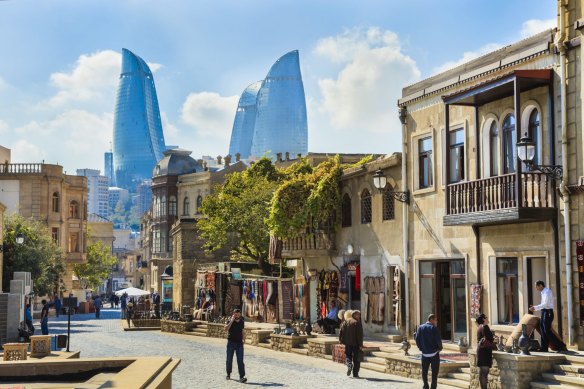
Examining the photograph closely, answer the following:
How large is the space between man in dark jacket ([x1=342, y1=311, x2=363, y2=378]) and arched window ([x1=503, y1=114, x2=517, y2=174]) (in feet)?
16.5

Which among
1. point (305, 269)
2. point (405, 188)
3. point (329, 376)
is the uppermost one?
point (405, 188)

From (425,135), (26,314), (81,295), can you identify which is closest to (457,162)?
(425,135)

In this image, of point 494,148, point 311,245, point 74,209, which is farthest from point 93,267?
point 494,148

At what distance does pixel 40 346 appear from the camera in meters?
22.3

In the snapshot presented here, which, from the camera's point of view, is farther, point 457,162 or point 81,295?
point 81,295

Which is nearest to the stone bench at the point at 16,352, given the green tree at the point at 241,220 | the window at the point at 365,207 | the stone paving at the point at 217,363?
the stone paving at the point at 217,363

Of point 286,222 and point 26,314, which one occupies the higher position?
point 286,222

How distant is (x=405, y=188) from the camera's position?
26844mm

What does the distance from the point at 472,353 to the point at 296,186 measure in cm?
1554

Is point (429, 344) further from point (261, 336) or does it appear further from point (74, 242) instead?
point (74, 242)

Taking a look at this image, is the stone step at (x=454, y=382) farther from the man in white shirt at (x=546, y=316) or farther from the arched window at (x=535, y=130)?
the arched window at (x=535, y=130)

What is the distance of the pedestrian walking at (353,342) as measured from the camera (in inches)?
841

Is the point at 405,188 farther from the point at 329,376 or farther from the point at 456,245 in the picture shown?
A: the point at 329,376

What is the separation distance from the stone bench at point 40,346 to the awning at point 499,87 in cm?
1147
